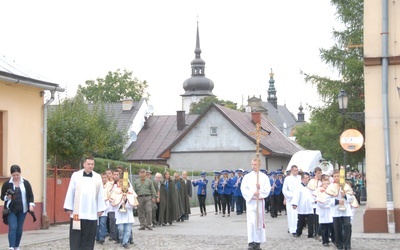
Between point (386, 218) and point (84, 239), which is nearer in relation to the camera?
point (84, 239)

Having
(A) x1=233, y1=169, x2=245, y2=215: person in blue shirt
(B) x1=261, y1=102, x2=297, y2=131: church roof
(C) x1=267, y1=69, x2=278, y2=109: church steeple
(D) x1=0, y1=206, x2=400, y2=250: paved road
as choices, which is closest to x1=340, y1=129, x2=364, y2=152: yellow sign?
(D) x1=0, y1=206, x2=400, y2=250: paved road

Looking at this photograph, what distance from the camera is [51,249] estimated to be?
16.3 meters

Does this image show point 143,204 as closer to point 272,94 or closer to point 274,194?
point 274,194

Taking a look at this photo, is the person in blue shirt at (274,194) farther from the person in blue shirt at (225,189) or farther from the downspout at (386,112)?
the downspout at (386,112)

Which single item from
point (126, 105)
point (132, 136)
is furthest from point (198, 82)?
point (132, 136)

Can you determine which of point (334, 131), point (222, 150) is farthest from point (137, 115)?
point (334, 131)

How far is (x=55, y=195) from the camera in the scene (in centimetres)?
2352

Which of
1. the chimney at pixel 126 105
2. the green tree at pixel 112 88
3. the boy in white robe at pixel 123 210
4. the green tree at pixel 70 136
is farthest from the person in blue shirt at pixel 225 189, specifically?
the green tree at pixel 112 88

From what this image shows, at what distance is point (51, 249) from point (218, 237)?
4927 mm

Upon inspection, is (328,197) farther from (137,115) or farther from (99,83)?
(99,83)

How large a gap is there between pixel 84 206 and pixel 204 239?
6787 mm

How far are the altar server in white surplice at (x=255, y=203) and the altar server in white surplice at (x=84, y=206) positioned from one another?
14.4ft

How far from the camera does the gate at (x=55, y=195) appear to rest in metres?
23.1

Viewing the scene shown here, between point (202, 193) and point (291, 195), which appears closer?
point (291, 195)
